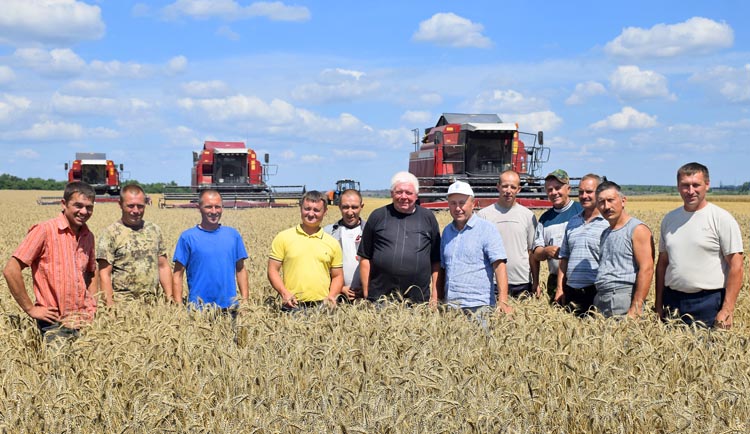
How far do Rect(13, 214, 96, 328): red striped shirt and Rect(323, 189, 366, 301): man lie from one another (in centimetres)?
195

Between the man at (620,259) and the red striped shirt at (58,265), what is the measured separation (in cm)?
358

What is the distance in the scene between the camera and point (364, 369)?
388 cm

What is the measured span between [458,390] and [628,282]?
100 inches

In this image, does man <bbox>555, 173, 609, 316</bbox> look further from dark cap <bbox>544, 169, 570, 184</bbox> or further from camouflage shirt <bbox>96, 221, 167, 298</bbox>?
camouflage shirt <bbox>96, 221, 167, 298</bbox>

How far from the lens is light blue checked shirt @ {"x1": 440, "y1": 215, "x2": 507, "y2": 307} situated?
213 inches

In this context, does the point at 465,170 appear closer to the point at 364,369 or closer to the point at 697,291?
the point at 697,291

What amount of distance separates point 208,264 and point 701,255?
3.50m

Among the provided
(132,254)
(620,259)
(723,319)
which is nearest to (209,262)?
(132,254)

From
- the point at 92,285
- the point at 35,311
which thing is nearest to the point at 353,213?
the point at 92,285

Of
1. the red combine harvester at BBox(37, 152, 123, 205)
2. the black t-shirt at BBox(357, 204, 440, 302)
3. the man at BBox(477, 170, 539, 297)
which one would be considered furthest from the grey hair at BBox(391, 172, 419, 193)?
the red combine harvester at BBox(37, 152, 123, 205)

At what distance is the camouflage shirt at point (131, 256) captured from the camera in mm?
5734

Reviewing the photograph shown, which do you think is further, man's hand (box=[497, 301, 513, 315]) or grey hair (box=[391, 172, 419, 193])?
grey hair (box=[391, 172, 419, 193])

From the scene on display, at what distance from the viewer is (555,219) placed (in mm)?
6520

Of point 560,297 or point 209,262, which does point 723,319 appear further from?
point 209,262
